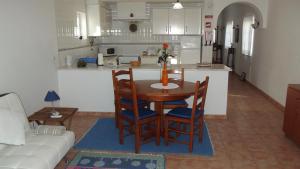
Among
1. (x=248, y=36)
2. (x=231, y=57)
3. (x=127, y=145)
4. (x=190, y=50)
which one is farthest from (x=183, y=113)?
(x=231, y=57)

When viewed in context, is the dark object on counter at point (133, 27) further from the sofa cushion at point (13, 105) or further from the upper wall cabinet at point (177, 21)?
the sofa cushion at point (13, 105)

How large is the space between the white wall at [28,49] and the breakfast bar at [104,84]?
0.27 m

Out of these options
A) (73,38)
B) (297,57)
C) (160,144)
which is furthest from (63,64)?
(297,57)

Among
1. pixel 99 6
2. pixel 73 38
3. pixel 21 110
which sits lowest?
pixel 21 110

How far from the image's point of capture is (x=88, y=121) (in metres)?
4.25

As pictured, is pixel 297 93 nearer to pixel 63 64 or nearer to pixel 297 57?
pixel 297 57

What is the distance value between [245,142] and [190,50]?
3.59 m

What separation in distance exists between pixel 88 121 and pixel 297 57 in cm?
370

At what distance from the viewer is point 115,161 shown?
2.89 meters

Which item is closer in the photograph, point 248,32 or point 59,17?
point 59,17

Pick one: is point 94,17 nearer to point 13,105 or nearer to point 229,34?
→ point 13,105

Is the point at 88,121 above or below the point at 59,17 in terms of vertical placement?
below

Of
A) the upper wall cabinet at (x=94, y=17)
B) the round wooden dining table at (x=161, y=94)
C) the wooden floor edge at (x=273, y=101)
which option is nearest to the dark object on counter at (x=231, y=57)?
the wooden floor edge at (x=273, y=101)

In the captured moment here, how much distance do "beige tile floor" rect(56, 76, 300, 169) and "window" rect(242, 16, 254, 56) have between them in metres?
2.47
